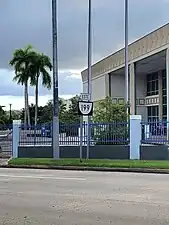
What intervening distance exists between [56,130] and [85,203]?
498 inches

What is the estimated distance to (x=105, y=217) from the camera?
27.3 feet

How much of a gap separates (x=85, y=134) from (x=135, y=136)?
8.47 feet

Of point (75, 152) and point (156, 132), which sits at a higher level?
point (156, 132)

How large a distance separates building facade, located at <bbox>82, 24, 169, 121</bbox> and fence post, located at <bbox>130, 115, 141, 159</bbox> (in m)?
23.9

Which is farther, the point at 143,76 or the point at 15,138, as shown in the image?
the point at 143,76

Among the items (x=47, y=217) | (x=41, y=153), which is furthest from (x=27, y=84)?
(x=47, y=217)

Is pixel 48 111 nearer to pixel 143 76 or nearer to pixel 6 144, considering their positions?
pixel 143 76

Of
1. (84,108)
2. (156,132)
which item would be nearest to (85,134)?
(84,108)

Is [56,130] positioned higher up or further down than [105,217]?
higher up

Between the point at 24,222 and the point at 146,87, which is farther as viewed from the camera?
the point at 146,87

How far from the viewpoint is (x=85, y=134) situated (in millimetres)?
23859

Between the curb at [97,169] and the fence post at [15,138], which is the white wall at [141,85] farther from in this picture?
the curb at [97,169]

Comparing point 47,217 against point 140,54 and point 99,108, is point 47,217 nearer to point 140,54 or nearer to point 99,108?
point 99,108

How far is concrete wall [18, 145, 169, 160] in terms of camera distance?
22.7 m
